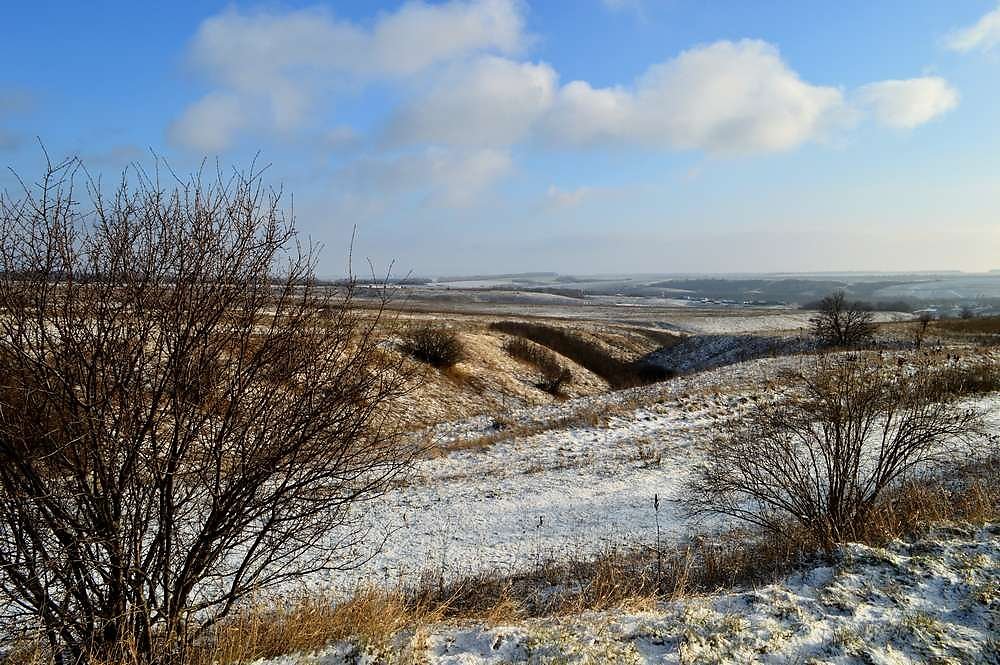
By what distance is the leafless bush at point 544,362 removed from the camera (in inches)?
1001

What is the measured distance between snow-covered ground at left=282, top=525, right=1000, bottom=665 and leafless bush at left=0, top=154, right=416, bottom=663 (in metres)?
1.14

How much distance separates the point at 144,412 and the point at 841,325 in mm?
30487

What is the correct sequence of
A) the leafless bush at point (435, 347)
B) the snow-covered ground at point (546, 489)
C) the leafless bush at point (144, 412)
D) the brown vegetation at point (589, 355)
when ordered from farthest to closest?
the brown vegetation at point (589, 355)
the leafless bush at point (435, 347)
the snow-covered ground at point (546, 489)
the leafless bush at point (144, 412)

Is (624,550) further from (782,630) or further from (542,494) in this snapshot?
(782,630)

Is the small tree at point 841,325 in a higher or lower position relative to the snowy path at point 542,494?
higher

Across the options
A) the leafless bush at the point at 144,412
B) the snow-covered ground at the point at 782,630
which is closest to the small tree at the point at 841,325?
the snow-covered ground at the point at 782,630

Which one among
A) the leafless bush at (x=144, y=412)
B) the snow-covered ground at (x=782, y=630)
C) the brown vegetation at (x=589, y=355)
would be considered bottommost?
the brown vegetation at (x=589, y=355)

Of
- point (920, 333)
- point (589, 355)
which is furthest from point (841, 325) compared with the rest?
point (589, 355)

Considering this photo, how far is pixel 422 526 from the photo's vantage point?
9.01m

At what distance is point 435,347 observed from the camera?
75.6 feet

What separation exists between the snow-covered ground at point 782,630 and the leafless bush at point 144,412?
114cm

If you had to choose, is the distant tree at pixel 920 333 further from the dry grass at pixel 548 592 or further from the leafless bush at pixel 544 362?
the dry grass at pixel 548 592

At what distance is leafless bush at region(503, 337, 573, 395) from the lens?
25.4 metres

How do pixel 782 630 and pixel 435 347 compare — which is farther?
pixel 435 347
